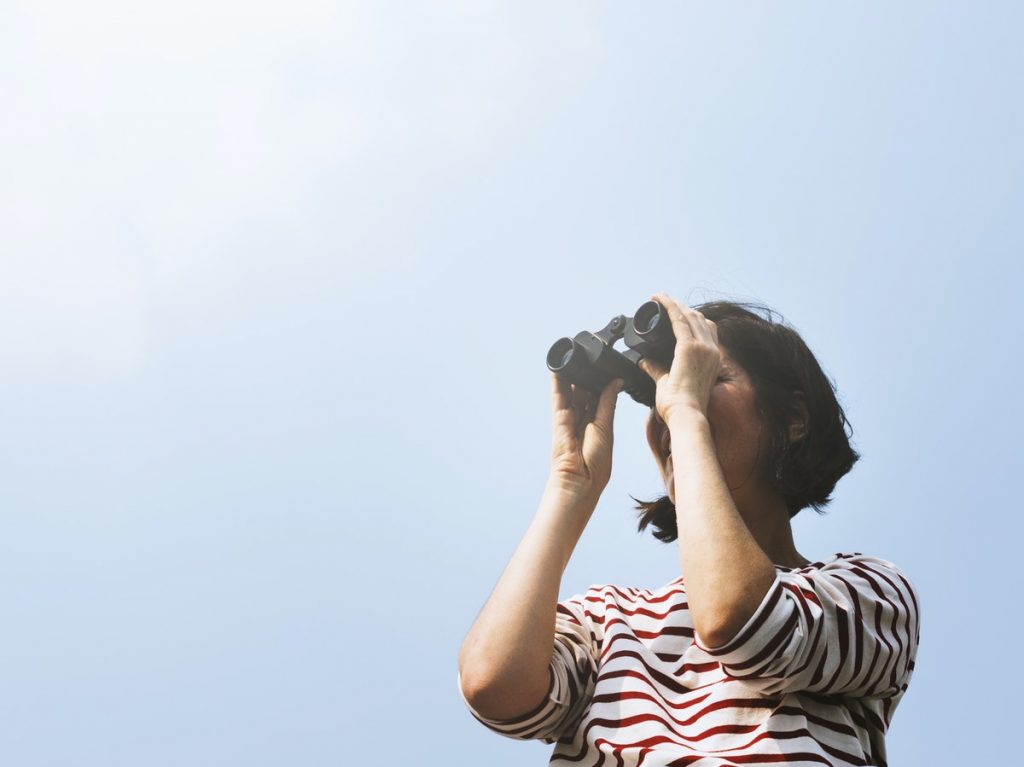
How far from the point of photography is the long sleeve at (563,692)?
1595mm

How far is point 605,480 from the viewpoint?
1.92 m

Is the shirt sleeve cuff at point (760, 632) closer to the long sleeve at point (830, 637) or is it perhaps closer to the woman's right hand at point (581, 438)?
the long sleeve at point (830, 637)

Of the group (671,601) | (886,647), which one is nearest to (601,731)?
(671,601)

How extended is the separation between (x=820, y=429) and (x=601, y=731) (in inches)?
29.4

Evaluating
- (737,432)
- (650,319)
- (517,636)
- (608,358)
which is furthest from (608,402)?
(517,636)

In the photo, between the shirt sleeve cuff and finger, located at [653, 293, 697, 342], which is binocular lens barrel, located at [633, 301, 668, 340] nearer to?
finger, located at [653, 293, 697, 342]

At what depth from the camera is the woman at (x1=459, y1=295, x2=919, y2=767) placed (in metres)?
1.42

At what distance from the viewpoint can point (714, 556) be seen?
1437 mm

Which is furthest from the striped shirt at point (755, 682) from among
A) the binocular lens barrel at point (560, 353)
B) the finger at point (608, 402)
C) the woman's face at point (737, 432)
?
the binocular lens barrel at point (560, 353)

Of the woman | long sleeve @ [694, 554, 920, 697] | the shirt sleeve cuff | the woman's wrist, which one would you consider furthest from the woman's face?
the shirt sleeve cuff

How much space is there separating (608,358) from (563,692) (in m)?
0.66

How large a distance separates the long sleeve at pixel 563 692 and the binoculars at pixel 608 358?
0.49m

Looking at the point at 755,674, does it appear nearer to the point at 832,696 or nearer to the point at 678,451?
the point at 832,696

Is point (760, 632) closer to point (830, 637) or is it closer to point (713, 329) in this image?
point (830, 637)
